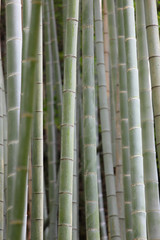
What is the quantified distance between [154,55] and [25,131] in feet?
3.19

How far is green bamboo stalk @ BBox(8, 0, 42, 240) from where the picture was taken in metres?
1.29

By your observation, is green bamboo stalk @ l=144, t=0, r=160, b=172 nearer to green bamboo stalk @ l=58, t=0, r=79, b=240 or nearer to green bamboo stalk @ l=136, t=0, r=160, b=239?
green bamboo stalk @ l=136, t=0, r=160, b=239

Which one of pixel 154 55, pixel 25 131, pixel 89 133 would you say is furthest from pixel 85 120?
pixel 25 131

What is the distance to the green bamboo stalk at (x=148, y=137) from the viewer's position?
190cm

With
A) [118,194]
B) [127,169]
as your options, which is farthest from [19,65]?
[118,194]

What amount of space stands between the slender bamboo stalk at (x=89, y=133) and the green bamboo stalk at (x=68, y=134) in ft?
1.17

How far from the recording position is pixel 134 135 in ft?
7.23

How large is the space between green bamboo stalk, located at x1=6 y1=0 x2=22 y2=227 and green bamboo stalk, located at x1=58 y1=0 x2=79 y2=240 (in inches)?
9.2

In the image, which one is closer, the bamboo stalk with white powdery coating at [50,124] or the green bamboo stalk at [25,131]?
the green bamboo stalk at [25,131]

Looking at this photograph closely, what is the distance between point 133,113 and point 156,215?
537 millimetres

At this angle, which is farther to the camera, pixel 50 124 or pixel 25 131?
pixel 50 124

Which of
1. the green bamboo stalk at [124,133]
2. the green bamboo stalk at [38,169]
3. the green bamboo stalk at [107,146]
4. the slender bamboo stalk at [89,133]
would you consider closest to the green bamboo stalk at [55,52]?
the green bamboo stalk at [107,146]

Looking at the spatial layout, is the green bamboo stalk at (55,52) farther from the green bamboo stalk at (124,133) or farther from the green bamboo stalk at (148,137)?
the green bamboo stalk at (148,137)

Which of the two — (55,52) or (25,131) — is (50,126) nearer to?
(55,52)
